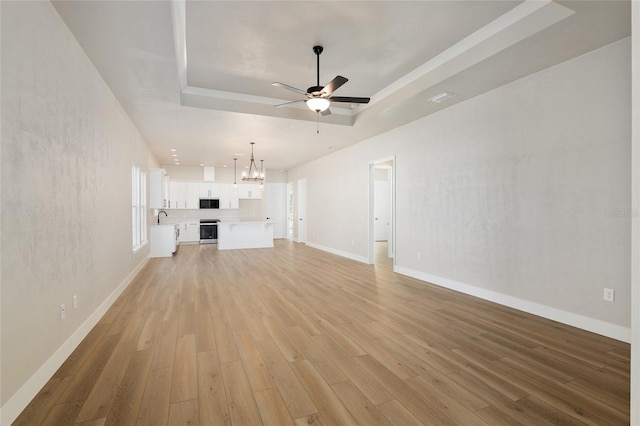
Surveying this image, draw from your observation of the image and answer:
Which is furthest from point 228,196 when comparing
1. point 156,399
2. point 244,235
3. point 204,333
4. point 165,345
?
point 156,399

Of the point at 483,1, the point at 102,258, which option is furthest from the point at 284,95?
the point at 102,258

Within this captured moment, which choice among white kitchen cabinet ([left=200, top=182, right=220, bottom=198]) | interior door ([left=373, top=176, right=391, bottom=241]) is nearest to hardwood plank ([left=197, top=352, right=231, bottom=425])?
interior door ([left=373, top=176, right=391, bottom=241])

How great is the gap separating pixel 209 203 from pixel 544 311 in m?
10.0

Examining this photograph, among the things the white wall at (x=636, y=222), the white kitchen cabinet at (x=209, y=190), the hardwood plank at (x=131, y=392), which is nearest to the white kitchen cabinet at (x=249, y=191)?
the white kitchen cabinet at (x=209, y=190)

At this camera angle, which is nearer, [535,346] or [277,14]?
[535,346]

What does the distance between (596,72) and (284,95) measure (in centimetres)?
393

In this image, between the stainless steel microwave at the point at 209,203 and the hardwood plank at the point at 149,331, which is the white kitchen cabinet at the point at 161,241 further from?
the hardwood plank at the point at 149,331

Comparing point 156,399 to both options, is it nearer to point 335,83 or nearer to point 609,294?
point 335,83

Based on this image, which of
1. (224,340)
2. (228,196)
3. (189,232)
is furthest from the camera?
(228,196)

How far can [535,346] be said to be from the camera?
277 centimetres

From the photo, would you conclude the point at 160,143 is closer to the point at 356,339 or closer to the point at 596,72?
the point at 356,339

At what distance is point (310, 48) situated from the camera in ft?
11.8

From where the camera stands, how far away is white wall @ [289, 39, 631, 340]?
118 inches

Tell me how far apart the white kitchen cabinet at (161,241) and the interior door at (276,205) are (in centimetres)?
441
